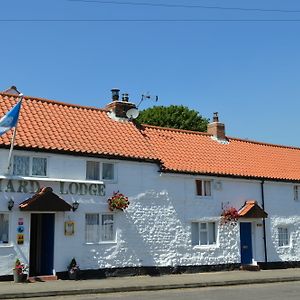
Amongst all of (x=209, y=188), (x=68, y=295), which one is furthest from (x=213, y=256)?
(x=68, y=295)

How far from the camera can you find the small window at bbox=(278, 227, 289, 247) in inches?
1073

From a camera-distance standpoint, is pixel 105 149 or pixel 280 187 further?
pixel 280 187

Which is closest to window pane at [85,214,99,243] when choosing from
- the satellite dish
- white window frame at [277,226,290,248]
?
the satellite dish

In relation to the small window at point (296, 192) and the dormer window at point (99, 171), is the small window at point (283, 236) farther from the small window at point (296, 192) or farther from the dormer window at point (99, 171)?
the dormer window at point (99, 171)

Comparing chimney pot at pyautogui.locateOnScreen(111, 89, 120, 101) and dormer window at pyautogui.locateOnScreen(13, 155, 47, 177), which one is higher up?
chimney pot at pyautogui.locateOnScreen(111, 89, 120, 101)

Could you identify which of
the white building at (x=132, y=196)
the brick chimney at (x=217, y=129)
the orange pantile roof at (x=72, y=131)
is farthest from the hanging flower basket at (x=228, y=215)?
the brick chimney at (x=217, y=129)

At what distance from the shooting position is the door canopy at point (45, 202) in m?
18.6

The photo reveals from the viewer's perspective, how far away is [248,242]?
26062mm

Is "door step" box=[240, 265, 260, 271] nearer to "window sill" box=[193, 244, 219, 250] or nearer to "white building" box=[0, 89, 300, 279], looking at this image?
"white building" box=[0, 89, 300, 279]

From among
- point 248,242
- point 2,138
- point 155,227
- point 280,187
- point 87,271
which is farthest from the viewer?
point 280,187

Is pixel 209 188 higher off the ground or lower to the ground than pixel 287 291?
higher

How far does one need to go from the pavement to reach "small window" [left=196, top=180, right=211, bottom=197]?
374cm

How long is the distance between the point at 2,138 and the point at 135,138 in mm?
6752

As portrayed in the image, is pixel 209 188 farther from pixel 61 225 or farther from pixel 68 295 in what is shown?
pixel 68 295
